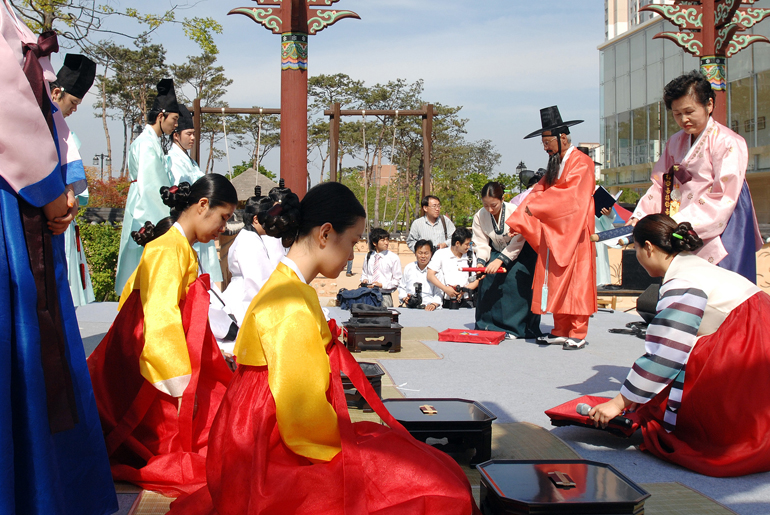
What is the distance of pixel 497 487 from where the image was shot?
5.65 ft

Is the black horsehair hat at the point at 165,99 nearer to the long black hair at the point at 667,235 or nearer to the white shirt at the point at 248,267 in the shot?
the white shirt at the point at 248,267

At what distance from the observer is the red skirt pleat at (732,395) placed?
2.24m

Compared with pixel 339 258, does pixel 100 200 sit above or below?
above

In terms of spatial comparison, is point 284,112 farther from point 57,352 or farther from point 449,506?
point 449,506

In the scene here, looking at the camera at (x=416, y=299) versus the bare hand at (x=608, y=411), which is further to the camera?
the camera at (x=416, y=299)

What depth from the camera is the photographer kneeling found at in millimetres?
6980

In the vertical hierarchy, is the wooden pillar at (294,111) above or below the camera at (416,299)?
above

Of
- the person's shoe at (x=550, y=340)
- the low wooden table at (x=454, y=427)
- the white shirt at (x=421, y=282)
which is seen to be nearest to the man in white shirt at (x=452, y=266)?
the white shirt at (x=421, y=282)

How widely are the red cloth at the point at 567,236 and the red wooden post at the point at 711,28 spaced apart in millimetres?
2944

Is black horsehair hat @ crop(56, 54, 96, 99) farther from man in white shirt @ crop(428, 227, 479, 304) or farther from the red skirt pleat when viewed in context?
man in white shirt @ crop(428, 227, 479, 304)

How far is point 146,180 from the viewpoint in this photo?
13.8 ft

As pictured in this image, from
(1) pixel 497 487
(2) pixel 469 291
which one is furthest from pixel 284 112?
(1) pixel 497 487

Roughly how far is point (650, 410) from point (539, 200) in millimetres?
2479

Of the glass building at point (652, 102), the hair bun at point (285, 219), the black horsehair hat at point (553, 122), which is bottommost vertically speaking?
the hair bun at point (285, 219)
